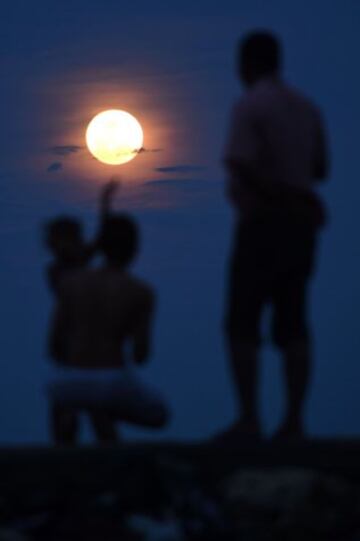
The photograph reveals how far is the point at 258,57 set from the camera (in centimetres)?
545

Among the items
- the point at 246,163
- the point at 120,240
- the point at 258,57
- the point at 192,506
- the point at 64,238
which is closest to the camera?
the point at 192,506

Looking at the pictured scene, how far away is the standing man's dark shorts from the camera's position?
5.40 meters

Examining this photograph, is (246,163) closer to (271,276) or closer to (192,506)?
(271,276)

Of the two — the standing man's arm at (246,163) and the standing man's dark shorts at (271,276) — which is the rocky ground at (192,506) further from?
the standing man's arm at (246,163)

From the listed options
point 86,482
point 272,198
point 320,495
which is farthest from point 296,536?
point 272,198

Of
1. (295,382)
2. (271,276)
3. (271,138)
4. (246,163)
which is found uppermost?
(271,138)

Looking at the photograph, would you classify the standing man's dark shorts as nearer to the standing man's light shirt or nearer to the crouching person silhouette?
the standing man's light shirt

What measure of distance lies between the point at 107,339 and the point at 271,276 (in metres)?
0.88

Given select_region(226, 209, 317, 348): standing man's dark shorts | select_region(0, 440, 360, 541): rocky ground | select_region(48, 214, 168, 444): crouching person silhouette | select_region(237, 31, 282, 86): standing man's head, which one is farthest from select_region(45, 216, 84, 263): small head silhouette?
select_region(0, 440, 360, 541): rocky ground

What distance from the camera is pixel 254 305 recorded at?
17.8 feet

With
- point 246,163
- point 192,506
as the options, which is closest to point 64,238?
point 246,163

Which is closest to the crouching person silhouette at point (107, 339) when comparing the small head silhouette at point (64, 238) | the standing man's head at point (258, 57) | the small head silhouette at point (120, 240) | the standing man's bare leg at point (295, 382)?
the small head silhouette at point (120, 240)

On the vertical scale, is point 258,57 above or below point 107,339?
above

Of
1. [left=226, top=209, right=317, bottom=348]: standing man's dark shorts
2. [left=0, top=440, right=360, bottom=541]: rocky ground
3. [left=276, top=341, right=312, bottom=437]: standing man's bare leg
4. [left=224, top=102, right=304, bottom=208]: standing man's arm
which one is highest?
[left=224, top=102, right=304, bottom=208]: standing man's arm
